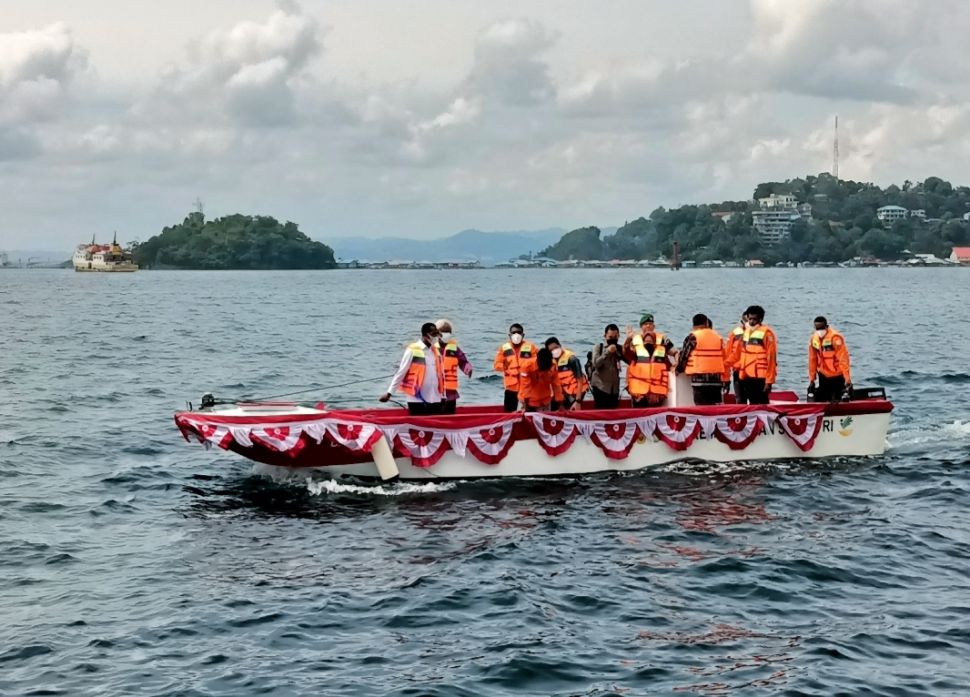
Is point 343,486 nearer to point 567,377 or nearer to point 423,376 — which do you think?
point 423,376

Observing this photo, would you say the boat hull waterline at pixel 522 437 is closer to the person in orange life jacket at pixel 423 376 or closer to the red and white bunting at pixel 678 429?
the red and white bunting at pixel 678 429

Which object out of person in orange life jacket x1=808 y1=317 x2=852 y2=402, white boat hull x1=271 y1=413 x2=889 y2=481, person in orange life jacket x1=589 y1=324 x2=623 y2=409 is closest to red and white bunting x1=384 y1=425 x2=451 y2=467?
white boat hull x1=271 y1=413 x2=889 y2=481

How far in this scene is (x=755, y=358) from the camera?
20453 mm

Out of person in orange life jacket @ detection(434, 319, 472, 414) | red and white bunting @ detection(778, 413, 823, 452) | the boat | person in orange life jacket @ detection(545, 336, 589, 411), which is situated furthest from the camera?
red and white bunting @ detection(778, 413, 823, 452)

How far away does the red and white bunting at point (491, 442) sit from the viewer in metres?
18.8

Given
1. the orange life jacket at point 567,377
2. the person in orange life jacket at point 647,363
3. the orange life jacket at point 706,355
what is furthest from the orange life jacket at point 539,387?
the orange life jacket at point 706,355

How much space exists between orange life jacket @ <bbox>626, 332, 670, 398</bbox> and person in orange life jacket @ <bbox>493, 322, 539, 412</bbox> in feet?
5.83

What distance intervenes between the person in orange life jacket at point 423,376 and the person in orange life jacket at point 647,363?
3.32m

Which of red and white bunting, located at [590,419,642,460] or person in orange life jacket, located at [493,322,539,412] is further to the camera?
person in orange life jacket, located at [493,322,539,412]

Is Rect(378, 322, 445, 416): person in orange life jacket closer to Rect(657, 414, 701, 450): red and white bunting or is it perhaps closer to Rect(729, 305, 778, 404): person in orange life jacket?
Rect(657, 414, 701, 450): red and white bunting

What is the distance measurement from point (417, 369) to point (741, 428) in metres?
5.68

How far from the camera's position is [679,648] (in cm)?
1192

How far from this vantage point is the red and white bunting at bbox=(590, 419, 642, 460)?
19344mm

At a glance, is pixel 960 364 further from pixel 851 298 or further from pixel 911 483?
pixel 851 298
